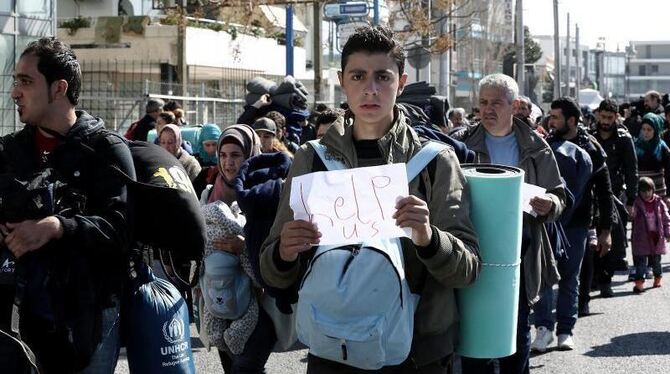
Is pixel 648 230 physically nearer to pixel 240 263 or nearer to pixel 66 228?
pixel 240 263

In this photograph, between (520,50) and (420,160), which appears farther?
(520,50)

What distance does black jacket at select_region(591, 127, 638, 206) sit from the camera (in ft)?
39.1

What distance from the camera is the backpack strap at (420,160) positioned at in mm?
3822

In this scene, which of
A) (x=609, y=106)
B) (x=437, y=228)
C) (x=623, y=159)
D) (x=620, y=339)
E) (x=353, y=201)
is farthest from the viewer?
(x=623, y=159)

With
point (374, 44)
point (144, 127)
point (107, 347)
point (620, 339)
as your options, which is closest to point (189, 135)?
point (144, 127)

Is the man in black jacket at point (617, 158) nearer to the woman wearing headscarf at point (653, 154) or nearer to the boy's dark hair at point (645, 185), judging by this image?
the boy's dark hair at point (645, 185)

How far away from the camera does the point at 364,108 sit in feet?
12.7

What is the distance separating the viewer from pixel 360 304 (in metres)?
3.68

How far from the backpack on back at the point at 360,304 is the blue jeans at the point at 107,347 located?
798 mm

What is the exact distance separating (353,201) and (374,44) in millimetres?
590

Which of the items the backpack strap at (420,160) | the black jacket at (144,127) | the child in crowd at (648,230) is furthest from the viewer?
the black jacket at (144,127)

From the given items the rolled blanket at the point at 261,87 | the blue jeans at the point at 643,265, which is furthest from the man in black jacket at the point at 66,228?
the blue jeans at the point at 643,265

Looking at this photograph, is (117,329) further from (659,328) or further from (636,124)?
(636,124)

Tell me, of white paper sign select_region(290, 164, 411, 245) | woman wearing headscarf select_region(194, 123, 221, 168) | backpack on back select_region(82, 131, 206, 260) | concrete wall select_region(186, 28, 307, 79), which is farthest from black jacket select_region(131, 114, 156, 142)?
concrete wall select_region(186, 28, 307, 79)
